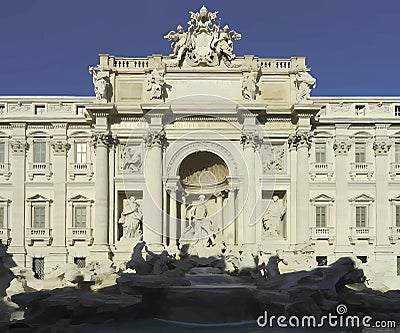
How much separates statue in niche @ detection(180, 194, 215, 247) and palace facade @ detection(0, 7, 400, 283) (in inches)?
2.8

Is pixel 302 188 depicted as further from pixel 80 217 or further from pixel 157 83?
pixel 80 217

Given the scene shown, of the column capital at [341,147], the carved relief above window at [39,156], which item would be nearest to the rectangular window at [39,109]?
the carved relief above window at [39,156]

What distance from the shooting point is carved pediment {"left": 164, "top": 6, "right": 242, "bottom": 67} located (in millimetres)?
27609

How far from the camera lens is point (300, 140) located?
2697cm

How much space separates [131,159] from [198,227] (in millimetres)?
4816

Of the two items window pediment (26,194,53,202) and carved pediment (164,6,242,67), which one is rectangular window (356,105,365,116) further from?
window pediment (26,194,53,202)

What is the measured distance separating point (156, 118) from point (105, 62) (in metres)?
3.94

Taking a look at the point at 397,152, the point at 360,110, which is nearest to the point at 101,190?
the point at 360,110

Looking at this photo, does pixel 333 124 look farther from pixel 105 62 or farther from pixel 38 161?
pixel 38 161

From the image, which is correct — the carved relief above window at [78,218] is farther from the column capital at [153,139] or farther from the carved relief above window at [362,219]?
the carved relief above window at [362,219]

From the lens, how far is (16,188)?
27781mm

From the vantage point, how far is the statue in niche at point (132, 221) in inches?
1065

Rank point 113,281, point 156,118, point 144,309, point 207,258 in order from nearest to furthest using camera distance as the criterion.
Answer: point 144,309 < point 113,281 < point 207,258 < point 156,118

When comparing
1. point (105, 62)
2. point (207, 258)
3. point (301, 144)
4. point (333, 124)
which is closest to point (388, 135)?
point (333, 124)
